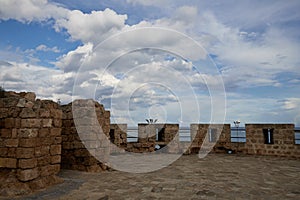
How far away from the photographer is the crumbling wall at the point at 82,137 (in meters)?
8.40

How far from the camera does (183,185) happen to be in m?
6.39

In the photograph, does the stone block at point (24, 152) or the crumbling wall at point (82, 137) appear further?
the crumbling wall at point (82, 137)

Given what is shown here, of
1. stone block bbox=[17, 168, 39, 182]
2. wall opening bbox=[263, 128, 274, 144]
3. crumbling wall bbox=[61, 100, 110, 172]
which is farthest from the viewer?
wall opening bbox=[263, 128, 274, 144]

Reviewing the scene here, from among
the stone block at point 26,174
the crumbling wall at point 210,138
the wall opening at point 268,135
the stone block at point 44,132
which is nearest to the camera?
the stone block at point 26,174

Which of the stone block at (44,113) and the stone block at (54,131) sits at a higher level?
the stone block at (44,113)

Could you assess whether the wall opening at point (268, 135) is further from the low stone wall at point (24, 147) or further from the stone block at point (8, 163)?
the stone block at point (8, 163)

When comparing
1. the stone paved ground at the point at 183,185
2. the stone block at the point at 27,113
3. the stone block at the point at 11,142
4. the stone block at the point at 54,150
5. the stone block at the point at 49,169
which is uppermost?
the stone block at the point at 27,113

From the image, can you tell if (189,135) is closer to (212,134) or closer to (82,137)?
(212,134)

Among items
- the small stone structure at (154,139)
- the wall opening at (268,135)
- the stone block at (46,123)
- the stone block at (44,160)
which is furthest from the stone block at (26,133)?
the wall opening at (268,135)

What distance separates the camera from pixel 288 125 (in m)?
12.2

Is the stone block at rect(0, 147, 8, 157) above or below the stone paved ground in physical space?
above

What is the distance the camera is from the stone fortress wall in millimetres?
5867

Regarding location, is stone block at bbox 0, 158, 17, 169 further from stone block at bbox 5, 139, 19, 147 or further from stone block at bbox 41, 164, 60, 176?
stone block at bbox 41, 164, 60, 176

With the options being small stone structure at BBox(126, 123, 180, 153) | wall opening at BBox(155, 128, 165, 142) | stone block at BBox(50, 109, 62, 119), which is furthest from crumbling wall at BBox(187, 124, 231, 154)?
stone block at BBox(50, 109, 62, 119)
